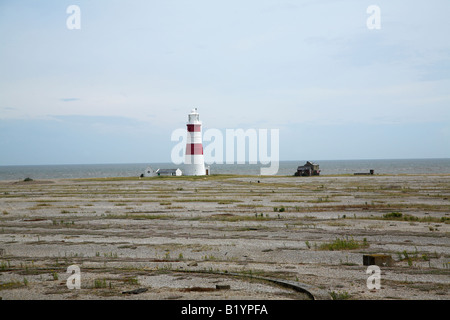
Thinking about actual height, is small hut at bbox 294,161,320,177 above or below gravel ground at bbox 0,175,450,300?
above

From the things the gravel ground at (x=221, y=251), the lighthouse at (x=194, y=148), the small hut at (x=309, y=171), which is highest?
the lighthouse at (x=194, y=148)

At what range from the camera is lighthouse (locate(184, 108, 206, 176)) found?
8373 centimetres

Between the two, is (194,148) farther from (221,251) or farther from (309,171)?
(221,251)

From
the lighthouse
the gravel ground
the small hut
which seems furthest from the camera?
the small hut

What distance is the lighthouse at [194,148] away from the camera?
8373cm

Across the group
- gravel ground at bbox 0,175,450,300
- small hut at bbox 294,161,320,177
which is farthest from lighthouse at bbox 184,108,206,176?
gravel ground at bbox 0,175,450,300

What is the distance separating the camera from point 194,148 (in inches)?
3359

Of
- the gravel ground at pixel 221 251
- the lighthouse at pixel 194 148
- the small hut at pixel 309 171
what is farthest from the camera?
the small hut at pixel 309 171

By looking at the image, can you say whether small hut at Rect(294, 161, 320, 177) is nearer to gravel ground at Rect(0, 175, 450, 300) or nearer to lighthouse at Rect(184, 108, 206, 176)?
lighthouse at Rect(184, 108, 206, 176)

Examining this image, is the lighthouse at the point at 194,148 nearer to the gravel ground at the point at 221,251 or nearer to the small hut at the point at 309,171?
the small hut at the point at 309,171

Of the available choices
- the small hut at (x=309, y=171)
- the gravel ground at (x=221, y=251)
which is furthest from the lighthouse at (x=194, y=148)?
the gravel ground at (x=221, y=251)
